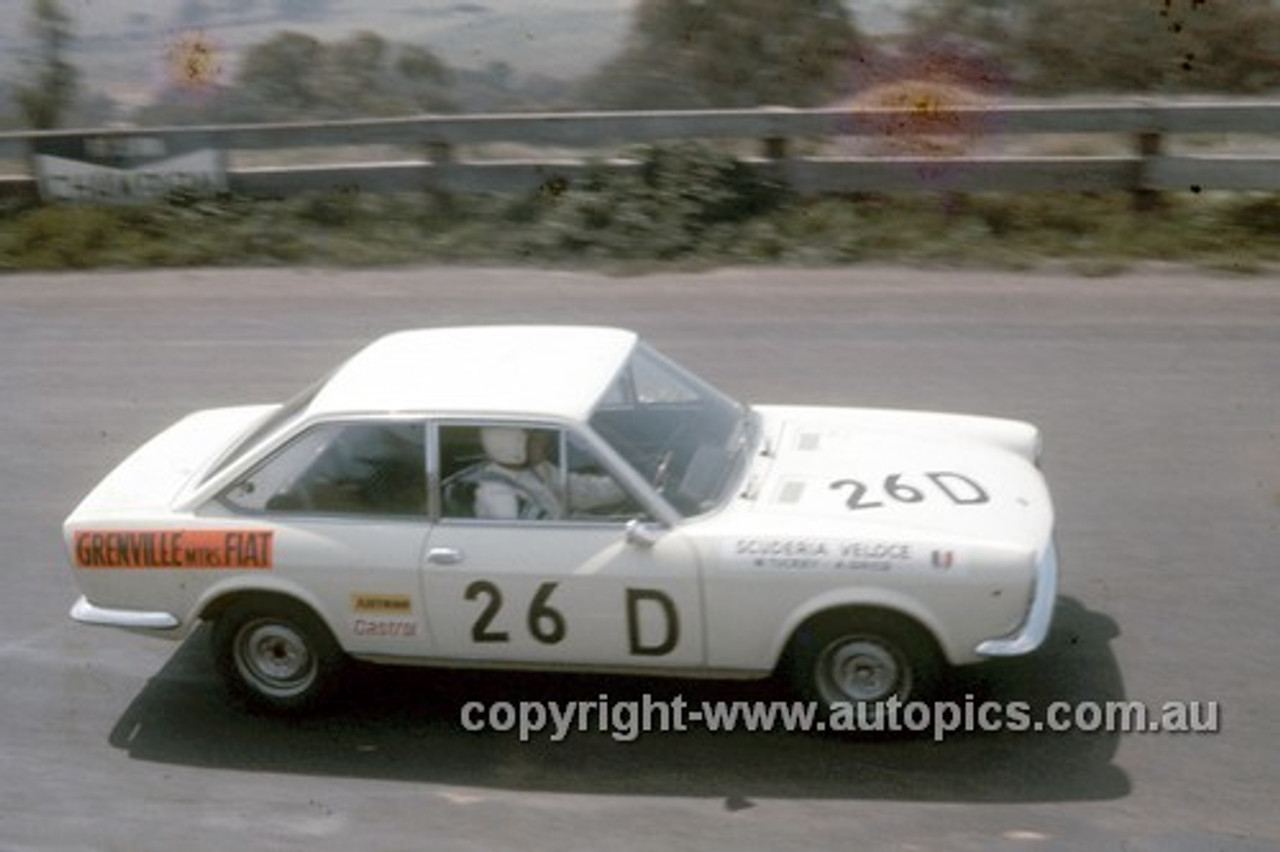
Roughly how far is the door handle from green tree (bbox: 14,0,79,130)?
13.6 metres

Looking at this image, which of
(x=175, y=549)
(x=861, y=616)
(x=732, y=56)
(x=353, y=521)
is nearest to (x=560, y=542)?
(x=353, y=521)

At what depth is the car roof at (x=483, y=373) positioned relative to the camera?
7055mm

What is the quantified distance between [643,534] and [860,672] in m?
0.95

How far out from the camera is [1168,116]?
1427 centimetres

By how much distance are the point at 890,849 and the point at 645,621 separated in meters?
1.21

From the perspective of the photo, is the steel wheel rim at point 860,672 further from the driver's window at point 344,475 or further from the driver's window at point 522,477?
the driver's window at point 344,475

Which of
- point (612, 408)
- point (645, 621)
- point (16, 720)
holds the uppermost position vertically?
point (612, 408)

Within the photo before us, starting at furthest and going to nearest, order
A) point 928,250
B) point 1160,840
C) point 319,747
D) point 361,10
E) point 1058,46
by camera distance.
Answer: point 361,10 < point 1058,46 < point 928,250 < point 319,747 < point 1160,840

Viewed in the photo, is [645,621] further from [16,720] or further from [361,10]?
[361,10]

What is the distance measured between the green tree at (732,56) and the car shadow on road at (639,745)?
40.2ft

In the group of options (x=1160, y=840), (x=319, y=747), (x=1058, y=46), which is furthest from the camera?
(x=1058, y=46)

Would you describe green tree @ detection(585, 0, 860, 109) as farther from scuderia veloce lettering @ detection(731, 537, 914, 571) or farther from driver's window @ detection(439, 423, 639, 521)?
scuderia veloce lettering @ detection(731, 537, 914, 571)

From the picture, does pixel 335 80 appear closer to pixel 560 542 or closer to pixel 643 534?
pixel 560 542

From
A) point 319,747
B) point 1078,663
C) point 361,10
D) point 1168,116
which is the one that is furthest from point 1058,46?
point 319,747
